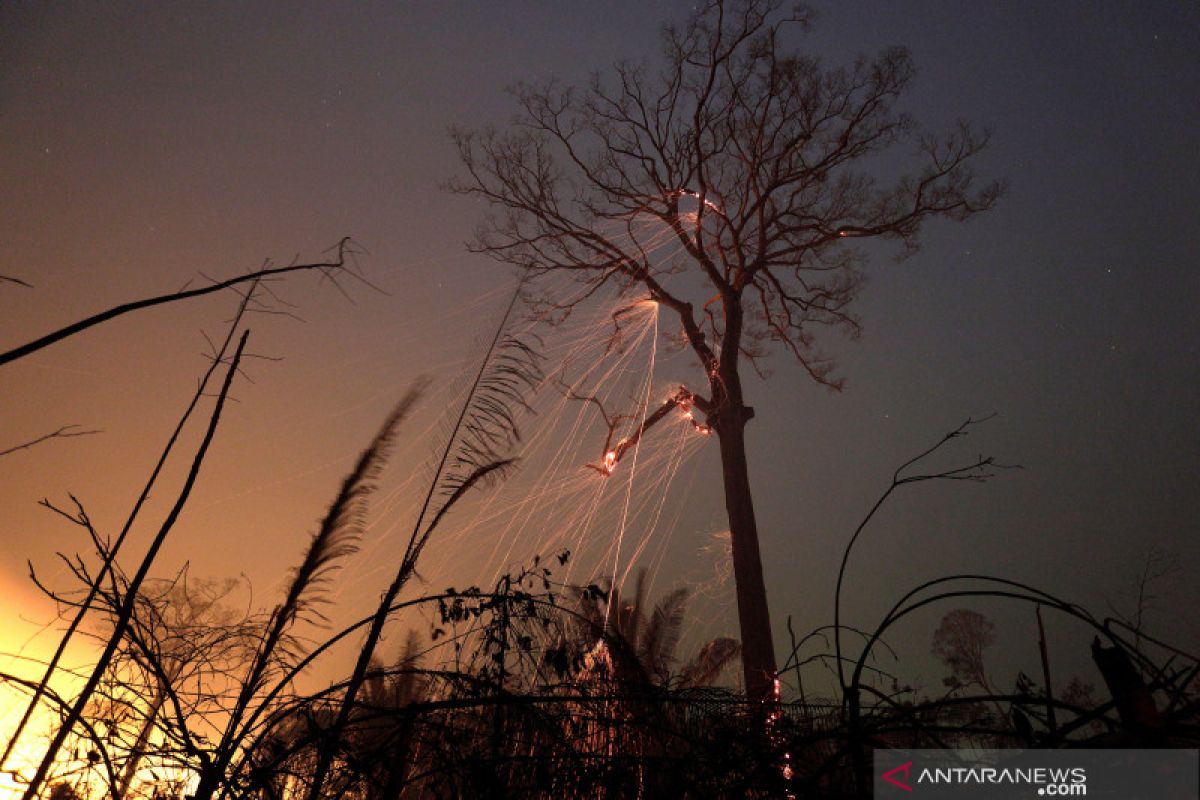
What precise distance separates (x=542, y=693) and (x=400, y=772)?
0.49 meters

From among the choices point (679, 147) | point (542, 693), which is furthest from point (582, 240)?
point (542, 693)

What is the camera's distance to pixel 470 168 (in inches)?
352

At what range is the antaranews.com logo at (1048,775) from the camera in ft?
2.54

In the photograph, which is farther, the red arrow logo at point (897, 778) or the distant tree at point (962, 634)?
the distant tree at point (962, 634)

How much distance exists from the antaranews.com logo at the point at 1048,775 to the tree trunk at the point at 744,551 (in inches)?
179

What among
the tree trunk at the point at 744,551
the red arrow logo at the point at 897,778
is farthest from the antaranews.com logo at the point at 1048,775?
the tree trunk at the point at 744,551

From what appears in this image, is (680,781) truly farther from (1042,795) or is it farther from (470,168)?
(470,168)

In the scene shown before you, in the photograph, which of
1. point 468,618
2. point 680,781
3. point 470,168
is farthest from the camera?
point 470,168

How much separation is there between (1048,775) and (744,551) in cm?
569

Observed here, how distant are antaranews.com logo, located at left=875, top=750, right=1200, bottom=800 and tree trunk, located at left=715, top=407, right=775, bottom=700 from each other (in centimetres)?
454

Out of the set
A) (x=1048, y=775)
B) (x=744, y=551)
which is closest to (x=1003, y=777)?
(x=1048, y=775)

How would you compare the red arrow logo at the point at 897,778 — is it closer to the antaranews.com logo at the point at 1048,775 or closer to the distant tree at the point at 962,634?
the antaranews.com logo at the point at 1048,775

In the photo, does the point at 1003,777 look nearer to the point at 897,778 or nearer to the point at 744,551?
the point at 897,778

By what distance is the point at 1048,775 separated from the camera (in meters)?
0.85
